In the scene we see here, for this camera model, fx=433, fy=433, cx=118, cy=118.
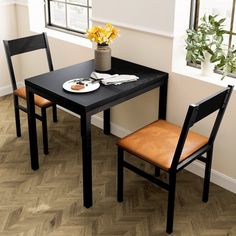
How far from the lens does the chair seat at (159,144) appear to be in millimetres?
2543

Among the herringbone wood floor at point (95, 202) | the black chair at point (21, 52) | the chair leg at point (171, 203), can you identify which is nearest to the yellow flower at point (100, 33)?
the black chair at point (21, 52)

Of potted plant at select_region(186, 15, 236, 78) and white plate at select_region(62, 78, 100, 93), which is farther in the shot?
potted plant at select_region(186, 15, 236, 78)

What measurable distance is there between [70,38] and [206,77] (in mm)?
1494

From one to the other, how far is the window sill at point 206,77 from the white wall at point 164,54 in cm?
2

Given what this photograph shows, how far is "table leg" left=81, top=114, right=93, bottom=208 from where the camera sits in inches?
103

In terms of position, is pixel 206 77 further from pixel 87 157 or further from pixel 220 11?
pixel 87 157

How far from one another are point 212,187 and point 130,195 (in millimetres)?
591

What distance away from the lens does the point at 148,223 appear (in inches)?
106

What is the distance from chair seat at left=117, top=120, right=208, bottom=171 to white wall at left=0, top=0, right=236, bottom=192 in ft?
1.01

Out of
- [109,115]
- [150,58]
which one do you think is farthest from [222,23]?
[109,115]

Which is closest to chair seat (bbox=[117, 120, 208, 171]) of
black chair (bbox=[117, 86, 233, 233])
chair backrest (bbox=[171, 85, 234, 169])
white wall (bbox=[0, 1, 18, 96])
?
black chair (bbox=[117, 86, 233, 233])

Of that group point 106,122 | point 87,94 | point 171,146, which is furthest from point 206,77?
point 106,122

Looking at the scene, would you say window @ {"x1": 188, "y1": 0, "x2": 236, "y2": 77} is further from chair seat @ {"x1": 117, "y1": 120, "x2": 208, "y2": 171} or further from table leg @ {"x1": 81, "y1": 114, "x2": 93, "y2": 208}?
table leg @ {"x1": 81, "y1": 114, "x2": 93, "y2": 208}

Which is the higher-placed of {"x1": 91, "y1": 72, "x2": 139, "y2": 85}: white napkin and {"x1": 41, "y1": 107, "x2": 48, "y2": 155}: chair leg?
{"x1": 91, "y1": 72, "x2": 139, "y2": 85}: white napkin
